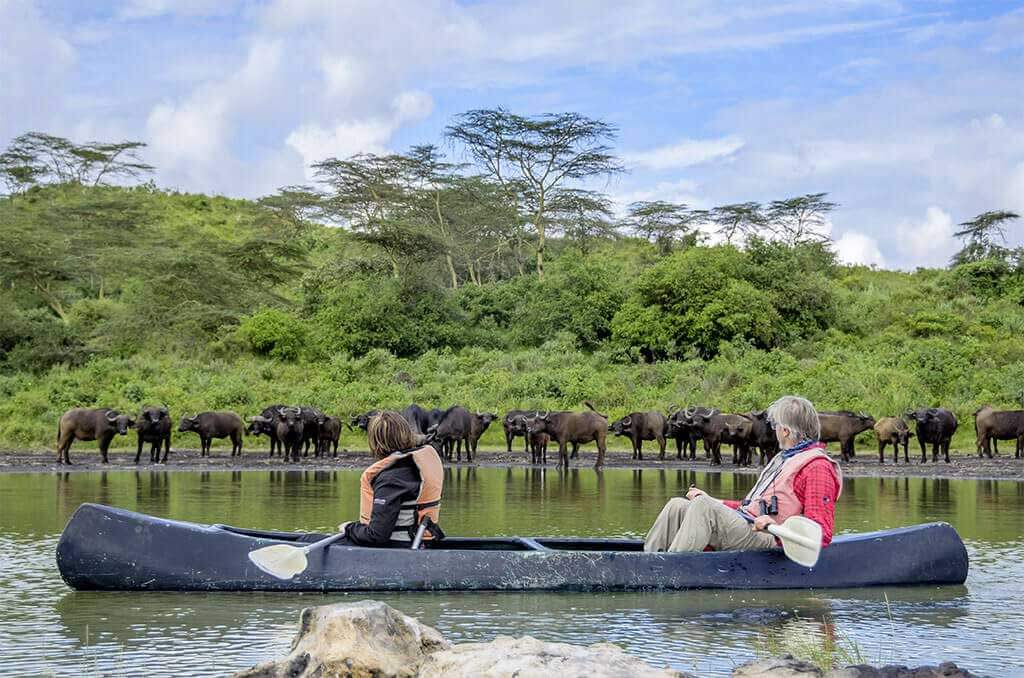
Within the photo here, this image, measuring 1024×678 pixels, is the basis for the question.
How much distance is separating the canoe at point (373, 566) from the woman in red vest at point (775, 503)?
Answer: 0.64ft

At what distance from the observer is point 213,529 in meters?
10.1

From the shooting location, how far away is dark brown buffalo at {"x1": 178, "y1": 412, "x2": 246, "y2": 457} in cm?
3114

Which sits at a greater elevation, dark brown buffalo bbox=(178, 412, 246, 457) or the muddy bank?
dark brown buffalo bbox=(178, 412, 246, 457)

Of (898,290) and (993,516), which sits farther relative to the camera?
(898,290)

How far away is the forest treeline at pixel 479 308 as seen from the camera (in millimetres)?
37594

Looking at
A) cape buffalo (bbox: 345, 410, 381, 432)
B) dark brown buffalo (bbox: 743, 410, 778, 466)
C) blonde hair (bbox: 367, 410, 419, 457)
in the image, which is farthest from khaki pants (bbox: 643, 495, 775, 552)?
cape buffalo (bbox: 345, 410, 381, 432)

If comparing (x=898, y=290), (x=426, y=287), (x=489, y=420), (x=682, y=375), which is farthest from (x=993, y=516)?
(x=898, y=290)

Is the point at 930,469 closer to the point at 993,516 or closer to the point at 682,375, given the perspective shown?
the point at 993,516

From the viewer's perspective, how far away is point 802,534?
969 centimetres

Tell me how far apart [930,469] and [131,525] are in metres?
20.6

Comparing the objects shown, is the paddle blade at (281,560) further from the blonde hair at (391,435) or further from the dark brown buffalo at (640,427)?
the dark brown buffalo at (640,427)

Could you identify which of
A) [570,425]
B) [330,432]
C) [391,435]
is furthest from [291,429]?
[391,435]

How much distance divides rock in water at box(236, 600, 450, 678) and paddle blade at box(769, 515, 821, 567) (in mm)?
4529

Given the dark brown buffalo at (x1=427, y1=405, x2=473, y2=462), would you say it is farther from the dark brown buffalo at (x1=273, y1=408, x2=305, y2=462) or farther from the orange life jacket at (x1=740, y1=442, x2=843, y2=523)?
the orange life jacket at (x1=740, y1=442, x2=843, y2=523)
